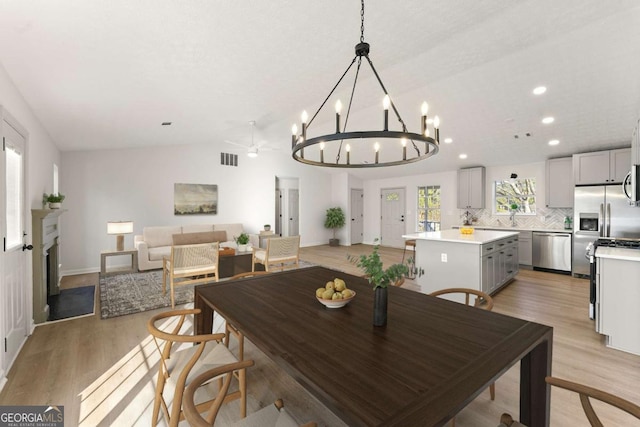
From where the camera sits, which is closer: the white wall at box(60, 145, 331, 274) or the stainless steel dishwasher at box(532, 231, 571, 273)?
the stainless steel dishwasher at box(532, 231, 571, 273)

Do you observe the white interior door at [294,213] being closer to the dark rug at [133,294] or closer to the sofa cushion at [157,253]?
the sofa cushion at [157,253]

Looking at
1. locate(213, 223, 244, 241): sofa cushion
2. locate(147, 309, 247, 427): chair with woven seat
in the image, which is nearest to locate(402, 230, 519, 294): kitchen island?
locate(147, 309, 247, 427): chair with woven seat

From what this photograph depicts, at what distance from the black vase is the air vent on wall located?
284 inches

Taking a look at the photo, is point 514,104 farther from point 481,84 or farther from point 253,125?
point 253,125

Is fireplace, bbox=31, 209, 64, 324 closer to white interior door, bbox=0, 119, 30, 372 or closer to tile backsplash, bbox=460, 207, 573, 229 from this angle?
white interior door, bbox=0, 119, 30, 372

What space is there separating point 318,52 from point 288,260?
3465 millimetres

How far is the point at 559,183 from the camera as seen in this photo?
600 centimetres

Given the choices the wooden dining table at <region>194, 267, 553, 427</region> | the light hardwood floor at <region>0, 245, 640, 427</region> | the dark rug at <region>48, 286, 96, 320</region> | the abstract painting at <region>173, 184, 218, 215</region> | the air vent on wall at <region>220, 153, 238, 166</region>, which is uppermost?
the air vent on wall at <region>220, 153, 238, 166</region>

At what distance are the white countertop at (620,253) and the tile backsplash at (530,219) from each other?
376 cm

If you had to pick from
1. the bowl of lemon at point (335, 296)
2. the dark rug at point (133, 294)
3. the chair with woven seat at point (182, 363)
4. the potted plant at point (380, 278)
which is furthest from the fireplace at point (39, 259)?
the potted plant at point (380, 278)

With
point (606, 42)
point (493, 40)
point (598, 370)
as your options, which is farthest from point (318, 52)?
point (598, 370)

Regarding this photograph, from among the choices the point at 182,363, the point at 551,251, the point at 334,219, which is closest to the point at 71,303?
the point at 182,363

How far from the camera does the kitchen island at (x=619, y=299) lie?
273 cm

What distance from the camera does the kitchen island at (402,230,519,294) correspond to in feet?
12.6
